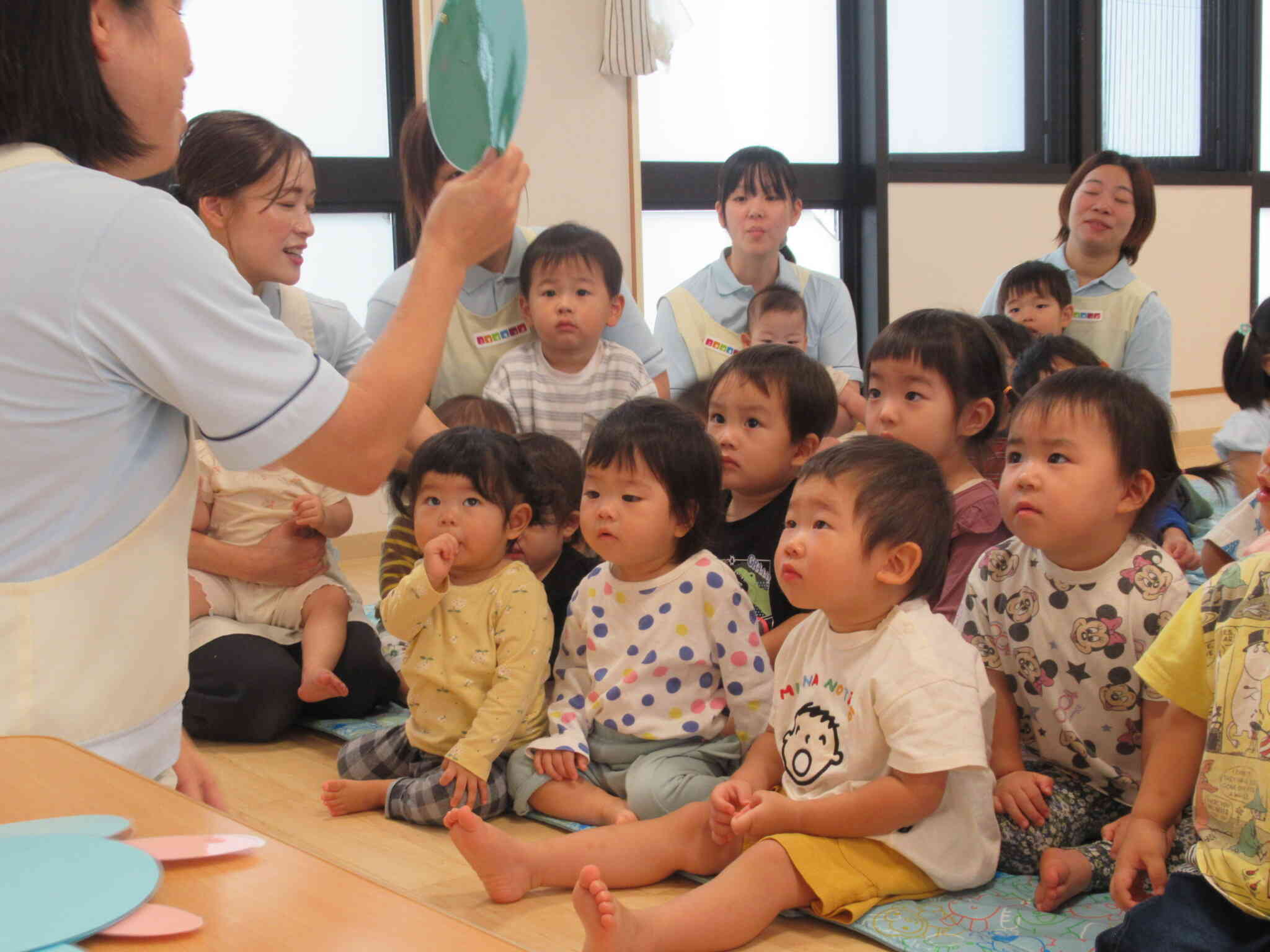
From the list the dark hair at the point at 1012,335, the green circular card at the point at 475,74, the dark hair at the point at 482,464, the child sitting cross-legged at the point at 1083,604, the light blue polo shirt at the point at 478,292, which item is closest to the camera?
the green circular card at the point at 475,74

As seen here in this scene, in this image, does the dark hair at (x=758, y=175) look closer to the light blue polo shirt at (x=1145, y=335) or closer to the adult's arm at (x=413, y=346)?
the light blue polo shirt at (x=1145, y=335)

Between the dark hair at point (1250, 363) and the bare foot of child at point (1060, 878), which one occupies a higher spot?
the dark hair at point (1250, 363)

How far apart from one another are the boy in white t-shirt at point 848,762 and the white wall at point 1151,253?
3.74 m

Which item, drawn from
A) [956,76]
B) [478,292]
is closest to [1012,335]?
[478,292]

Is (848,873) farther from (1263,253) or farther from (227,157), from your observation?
(1263,253)

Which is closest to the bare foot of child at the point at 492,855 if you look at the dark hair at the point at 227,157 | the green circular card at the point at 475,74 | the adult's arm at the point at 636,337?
the green circular card at the point at 475,74

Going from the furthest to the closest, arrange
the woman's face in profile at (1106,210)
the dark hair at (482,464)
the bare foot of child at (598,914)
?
the woman's face in profile at (1106,210) < the dark hair at (482,464) < the bare foot of child at (598,914)

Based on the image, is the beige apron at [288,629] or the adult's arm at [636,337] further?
the adult's arm at [636,337]

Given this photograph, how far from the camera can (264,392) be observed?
99 cm

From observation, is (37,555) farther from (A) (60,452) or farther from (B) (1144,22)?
(B) (1144,22)

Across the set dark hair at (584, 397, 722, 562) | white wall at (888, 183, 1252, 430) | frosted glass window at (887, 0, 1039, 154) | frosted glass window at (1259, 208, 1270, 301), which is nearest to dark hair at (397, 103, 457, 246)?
dark hair at (584, 397, 722, 562)

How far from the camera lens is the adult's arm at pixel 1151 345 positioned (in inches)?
144

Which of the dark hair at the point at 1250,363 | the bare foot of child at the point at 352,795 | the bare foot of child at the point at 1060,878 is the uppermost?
the dark hair at the point at 1250,363

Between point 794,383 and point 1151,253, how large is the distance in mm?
4410
